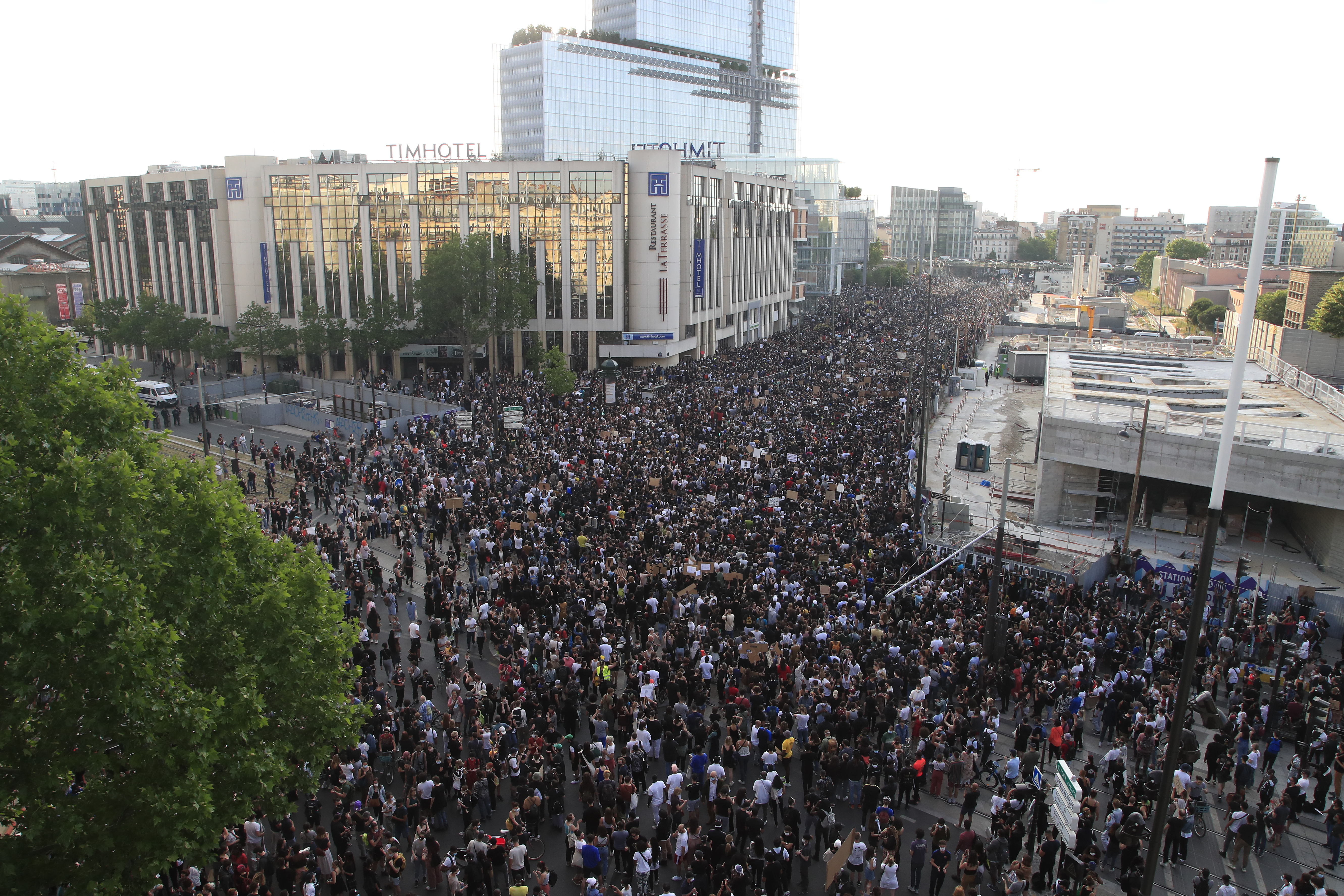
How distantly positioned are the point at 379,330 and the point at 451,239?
745 centimetres

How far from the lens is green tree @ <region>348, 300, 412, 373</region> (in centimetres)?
5638

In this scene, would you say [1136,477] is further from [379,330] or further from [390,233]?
[390,233]

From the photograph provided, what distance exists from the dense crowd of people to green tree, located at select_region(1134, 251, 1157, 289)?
158m

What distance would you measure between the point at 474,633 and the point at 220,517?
9.00m

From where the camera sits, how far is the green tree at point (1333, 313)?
2085 inches

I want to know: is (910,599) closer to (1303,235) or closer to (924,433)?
(924,433)

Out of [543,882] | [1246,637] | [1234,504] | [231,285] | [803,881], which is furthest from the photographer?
[231,285]

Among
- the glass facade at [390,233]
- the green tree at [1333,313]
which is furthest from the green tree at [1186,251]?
the glass facade at [390,233]

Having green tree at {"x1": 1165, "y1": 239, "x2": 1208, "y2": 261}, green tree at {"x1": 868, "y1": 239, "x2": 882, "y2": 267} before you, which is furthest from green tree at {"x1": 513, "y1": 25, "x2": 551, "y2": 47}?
green tree at {"x1": 1165, "y1": 239, "x2": 1208, "y2": 261}

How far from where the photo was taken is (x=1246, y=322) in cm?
803

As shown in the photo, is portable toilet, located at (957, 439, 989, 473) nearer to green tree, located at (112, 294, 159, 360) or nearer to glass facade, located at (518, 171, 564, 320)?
glass facade, located at (518, 171, 564, 320)

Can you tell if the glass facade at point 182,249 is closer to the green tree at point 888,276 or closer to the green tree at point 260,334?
the green tree at point 260,334

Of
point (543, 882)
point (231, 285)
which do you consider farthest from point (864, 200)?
point (543, 882)

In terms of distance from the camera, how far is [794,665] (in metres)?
17.6
